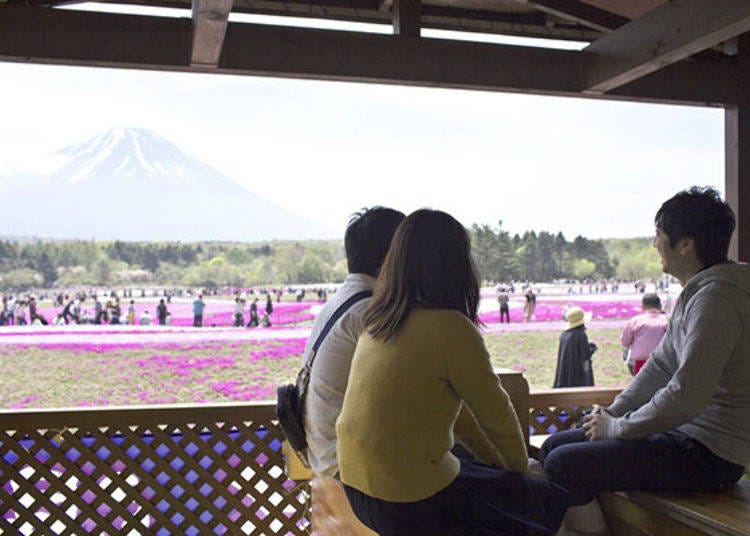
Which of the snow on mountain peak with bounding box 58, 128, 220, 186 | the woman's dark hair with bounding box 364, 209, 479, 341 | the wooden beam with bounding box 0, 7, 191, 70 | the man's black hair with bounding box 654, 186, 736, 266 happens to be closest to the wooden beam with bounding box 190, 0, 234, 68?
the wooden beam with bounding box 0, 7, 191, 70

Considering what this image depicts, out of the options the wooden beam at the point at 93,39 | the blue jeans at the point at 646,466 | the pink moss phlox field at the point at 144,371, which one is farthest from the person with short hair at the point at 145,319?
the blue jeans at the point at 646,466

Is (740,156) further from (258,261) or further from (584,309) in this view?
(258,261)

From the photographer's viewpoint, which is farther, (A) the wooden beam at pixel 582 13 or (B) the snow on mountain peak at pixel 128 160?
(B) the snow on mountain peak at pixel 128 160

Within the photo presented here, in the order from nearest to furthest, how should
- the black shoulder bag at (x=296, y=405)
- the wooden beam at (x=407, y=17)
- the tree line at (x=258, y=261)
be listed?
the black shoulder bag at (x=296, y=405) < the wooden beam at (x=407, y=17) < the tree line at (x=258, y=261)

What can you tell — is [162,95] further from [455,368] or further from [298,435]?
[455,368]

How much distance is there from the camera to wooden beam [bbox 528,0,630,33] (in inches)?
127

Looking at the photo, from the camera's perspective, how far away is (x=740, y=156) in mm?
3287

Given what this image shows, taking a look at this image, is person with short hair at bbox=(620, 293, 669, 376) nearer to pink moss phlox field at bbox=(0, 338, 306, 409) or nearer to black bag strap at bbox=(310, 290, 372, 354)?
pink moss phlox field at bbox=(0, 338, 306, 409)

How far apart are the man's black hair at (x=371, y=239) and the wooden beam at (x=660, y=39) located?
3.97 feet

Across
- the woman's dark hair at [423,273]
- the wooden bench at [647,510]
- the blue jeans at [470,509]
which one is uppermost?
the woman's dark hair at [423,273]

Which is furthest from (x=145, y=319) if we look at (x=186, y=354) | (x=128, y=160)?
(x=128, y=160)

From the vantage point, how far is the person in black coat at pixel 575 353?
532cm

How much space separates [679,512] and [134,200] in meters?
6.01

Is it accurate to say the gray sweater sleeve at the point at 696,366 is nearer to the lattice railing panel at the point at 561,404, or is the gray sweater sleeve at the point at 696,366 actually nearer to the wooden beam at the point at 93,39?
the lattice railing panel at the point at 561,404
